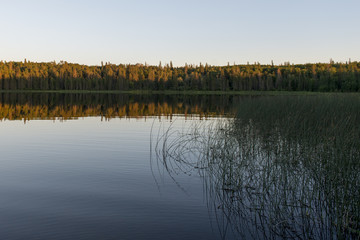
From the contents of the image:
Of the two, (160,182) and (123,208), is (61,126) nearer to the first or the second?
(160,182)

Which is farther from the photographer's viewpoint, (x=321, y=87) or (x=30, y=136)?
(x=321, y=87)

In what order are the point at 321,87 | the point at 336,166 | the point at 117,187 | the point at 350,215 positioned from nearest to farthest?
the point at 350,215
the point at 336,166
the point at 117,187
the point at 321,87

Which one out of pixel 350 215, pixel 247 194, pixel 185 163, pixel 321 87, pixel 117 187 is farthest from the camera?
pixel 321 87

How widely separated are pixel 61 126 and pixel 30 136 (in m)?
5.52

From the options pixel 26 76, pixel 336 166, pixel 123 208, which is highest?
pixel 26 76

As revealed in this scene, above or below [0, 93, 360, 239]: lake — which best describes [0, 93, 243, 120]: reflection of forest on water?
above

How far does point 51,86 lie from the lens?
570 ft

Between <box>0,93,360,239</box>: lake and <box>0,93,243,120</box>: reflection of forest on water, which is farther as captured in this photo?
<box>0,93,243,120</box>: reflection of forest on water

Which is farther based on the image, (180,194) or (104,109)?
(104,109)

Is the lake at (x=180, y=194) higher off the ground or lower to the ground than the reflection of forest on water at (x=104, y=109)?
lower

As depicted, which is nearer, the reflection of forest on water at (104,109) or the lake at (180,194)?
the lake at (180,194)

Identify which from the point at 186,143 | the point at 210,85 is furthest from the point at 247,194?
the point at 210,85

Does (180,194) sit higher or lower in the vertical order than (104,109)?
lower

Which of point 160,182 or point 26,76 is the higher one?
point 26,76
